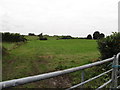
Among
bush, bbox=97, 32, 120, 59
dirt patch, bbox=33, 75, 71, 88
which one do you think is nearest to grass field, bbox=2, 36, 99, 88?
dirt patch, bbox=33, 75, 71, 88

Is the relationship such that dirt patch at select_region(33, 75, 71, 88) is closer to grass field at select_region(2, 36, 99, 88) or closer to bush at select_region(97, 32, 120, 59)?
grass field at select_region(2, 36, 99, 88)

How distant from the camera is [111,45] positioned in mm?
6570

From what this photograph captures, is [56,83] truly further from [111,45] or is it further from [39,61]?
[39,61]

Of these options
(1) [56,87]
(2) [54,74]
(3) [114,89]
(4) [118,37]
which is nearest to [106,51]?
(4) [118,37]

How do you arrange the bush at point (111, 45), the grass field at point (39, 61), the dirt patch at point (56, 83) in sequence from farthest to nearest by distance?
the grass field at point (39, 61) < the bush at point (111, 45) < the dirt patch at point (56, 83)

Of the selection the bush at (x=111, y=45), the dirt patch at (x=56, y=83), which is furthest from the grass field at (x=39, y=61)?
the bush at (x=111, y=45)

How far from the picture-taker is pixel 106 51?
21.9 ft

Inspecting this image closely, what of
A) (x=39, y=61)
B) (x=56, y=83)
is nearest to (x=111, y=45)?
(x=56, y=83)

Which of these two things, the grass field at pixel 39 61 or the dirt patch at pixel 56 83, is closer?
the dirt patch at pixel 56 83

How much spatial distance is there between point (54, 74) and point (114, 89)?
1849mm

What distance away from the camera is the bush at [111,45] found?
648 centimetres

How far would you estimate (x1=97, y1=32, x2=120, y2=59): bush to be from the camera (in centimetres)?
648

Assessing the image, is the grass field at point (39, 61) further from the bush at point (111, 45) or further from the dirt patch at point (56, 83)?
the bush at point (111, 45)

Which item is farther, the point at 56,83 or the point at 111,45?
the point at 111,45
